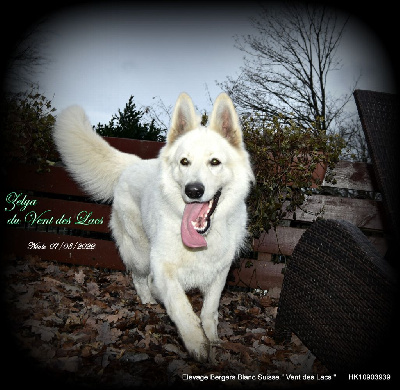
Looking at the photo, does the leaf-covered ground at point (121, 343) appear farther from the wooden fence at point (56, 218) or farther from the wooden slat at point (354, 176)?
the wooden slat at point (354, 176)

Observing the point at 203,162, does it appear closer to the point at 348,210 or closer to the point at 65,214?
the point at 348,210

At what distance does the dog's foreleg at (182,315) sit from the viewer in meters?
2.25

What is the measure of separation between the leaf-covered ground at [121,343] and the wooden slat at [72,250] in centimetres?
64

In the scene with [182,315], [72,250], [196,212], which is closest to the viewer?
[182,315]

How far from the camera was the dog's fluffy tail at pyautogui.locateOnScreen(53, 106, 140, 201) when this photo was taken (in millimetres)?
3918

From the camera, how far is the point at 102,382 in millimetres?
1948

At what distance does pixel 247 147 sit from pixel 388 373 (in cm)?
288

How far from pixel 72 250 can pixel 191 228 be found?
261 cm

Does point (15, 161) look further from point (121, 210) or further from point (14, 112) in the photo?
point (121, 210)

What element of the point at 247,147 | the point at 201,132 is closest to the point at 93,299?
the point at 201,132

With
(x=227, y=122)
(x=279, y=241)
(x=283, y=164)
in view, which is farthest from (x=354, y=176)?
(x=227, y=122)

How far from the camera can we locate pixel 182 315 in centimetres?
239

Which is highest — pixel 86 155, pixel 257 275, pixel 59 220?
pixel 86 155

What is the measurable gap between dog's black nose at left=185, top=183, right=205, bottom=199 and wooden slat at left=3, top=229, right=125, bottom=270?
2478 millimetres
